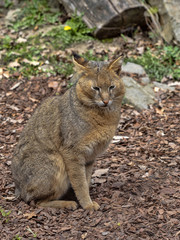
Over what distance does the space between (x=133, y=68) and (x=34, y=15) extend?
12.0ft

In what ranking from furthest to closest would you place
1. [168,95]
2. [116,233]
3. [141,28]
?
[141,28], [168,95], [116,233]

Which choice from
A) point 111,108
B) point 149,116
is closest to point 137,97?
point 149,116

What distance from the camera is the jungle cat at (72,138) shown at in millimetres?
5066

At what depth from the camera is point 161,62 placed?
1007 cm

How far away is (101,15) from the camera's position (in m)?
10.3

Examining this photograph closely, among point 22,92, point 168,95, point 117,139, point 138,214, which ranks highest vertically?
point 22,92

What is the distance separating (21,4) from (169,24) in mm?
4682

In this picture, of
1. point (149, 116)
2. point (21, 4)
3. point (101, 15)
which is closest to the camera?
point (149, 116)

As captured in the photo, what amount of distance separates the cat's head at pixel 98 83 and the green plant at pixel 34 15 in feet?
21.2

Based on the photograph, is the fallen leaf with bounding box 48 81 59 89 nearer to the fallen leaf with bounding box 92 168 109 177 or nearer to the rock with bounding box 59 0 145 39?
the rock with bounding box 59 0 145 39

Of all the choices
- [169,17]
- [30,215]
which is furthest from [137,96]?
[30,215]

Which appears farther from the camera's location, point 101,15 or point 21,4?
point 21,4

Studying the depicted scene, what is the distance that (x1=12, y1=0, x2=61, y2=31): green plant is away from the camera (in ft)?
36.7

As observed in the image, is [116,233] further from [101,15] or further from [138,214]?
[101,15]
